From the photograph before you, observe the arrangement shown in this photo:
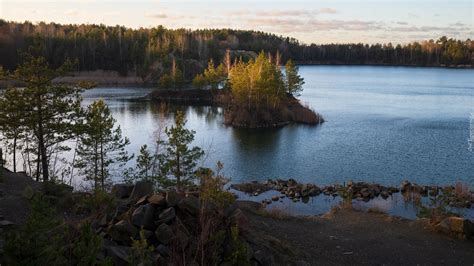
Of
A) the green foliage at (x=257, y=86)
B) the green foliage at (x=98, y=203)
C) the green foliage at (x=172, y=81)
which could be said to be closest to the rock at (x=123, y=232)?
the green foliage at (x=98, y=203)

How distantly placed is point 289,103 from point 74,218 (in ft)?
196

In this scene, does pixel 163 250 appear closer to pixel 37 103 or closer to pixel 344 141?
pixel 37 103

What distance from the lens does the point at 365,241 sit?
1783 centimetres

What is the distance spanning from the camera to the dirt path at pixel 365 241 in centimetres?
1591

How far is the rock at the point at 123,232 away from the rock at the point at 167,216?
2.83 feet

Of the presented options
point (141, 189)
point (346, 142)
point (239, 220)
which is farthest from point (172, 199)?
point (346, 142)

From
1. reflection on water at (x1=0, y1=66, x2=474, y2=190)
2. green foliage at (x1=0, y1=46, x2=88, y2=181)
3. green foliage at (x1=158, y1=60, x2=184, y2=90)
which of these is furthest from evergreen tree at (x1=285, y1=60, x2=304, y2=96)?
green foliage at (x1=0, y1=46, x2=88, y2=181)

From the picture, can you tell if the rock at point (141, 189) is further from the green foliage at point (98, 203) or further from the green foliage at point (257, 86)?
the green foliage at point (257, 86)

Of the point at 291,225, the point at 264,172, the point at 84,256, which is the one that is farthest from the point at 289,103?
the point at 84,256

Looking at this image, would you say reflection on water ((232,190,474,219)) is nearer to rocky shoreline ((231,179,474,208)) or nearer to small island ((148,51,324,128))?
rocky shoreline ((231,179,474,208))

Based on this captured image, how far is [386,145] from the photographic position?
4731cm

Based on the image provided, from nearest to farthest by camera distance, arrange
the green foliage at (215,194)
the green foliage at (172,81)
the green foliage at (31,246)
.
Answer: the green foliage at (31,246)
the green foliage at (215,194)
the green foliage at (172,81)

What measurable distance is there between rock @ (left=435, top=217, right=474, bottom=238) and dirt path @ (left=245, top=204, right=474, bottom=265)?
0.38 m

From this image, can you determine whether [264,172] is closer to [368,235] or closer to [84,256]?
[368,235]
